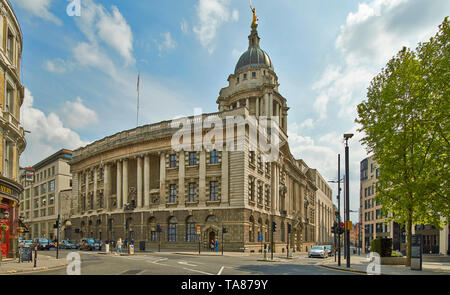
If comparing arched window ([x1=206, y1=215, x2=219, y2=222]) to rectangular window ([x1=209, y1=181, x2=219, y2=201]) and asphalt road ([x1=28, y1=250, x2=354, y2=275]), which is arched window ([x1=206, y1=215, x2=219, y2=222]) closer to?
rectangular window ([x1=209, y1=181, x2=219, y2=201])

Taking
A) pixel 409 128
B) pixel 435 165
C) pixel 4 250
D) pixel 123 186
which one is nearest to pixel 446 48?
pixel 409 128

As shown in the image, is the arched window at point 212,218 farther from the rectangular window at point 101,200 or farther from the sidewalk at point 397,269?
the rectangular window at point 101,200

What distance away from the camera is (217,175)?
1813 inches

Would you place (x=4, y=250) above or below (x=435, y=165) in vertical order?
below

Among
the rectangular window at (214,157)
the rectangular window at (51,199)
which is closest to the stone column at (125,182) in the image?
the rectangular window at (214,157)

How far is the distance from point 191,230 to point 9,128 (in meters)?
26.4

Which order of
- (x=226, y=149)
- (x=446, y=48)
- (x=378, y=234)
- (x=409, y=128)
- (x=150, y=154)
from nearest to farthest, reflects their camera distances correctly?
(x=446, y=48), (x=409, y=128), (x=226, y=149), (x=150, y=154), (x=378, y=234)

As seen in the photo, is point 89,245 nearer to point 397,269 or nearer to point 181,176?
point 181,176

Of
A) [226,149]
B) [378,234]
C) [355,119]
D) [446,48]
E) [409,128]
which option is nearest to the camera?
[446,48]

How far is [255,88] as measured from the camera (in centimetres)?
6650

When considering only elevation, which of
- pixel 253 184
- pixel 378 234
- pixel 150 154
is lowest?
pixel 378 234

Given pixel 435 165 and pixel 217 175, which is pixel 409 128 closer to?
pixel 435 165

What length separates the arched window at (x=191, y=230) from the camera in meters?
46.8

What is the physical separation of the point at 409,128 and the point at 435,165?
121 inches
